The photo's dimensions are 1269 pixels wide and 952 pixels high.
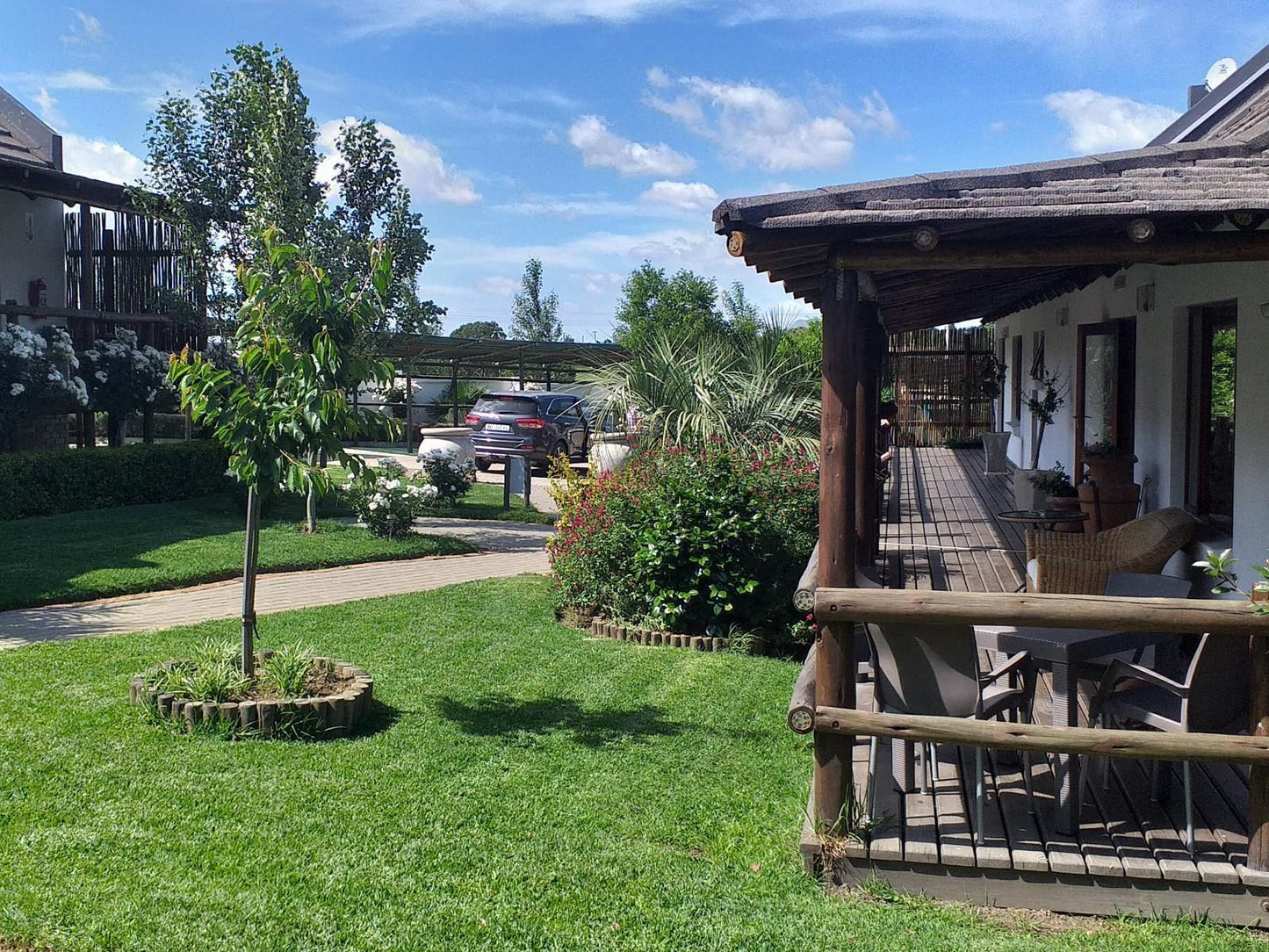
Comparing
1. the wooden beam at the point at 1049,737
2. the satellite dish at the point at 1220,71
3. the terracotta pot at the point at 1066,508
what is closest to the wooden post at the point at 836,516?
the wooden beam at the point at 1049,737

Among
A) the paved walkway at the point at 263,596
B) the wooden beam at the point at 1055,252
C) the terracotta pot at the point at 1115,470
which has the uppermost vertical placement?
the wooden beam at the point at 1055,252

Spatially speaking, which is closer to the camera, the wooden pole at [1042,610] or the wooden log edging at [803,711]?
the wooden pole at [1042,610]

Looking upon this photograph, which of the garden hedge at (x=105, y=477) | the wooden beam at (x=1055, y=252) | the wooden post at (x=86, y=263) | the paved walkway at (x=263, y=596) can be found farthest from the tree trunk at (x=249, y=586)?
the wooden post at (x=86, y=263)

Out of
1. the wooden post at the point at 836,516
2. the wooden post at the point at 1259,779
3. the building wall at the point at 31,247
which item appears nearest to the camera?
the wooden post at the point at 1259,779

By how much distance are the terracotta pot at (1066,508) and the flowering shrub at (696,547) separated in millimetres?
1944

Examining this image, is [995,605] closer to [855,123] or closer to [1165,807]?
[1165,807]

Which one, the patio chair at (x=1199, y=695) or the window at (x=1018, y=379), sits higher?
the window at (x=1018, y=379)

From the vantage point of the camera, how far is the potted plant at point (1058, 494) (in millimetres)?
8984

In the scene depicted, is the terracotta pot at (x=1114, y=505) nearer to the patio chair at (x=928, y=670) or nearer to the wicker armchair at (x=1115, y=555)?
the wicker armchair at (x=1115, y=555)

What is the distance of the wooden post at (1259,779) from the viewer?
3.90 m

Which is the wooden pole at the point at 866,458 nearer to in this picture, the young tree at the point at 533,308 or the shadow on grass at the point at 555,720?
the shadow on grass at the point at 555,720

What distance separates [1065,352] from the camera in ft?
41.3

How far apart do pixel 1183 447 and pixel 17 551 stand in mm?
10042

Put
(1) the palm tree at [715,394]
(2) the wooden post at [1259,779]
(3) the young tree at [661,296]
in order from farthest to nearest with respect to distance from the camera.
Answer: (3) the young tree at [661,296]
(1) the palm tree at [715,394]
(2) the wooden post at [1259,779]
